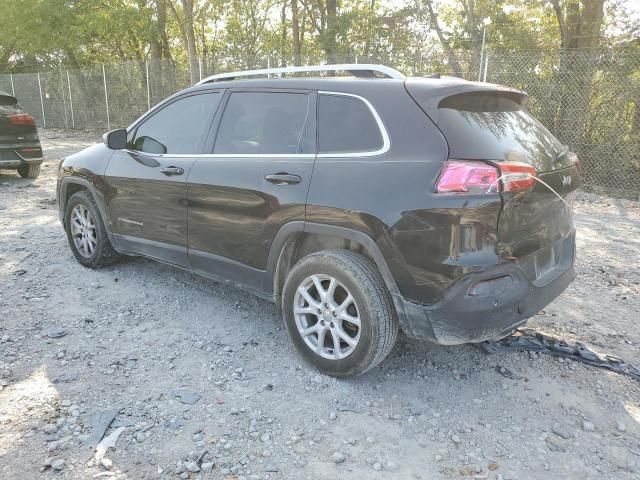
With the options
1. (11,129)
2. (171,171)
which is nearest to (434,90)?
(171,171)

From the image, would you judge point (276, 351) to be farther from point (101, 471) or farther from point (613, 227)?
point (613, 227)

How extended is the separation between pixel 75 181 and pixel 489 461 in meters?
A: 4.37

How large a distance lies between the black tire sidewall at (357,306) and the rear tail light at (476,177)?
0.75 metres

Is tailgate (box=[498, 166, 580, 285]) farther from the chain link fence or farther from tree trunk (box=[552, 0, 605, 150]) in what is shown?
tree trunk (box=[552, 0, 605, 150])

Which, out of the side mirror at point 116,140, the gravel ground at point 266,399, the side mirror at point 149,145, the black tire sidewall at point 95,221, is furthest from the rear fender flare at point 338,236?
the black tire sidewall at point 95,221

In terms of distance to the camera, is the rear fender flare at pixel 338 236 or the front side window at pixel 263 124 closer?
the rear fender flare at pixel 338 236

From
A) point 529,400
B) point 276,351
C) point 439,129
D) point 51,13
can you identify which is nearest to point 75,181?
point 276,351

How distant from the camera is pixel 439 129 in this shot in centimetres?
284

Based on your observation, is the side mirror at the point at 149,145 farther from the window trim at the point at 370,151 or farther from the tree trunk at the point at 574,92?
the tree trunk at the point at 574,92

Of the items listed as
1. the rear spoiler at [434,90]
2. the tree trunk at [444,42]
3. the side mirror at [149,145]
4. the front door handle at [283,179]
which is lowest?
the front door handle at [283,179]

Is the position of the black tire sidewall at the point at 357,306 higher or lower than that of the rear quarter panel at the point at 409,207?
lower

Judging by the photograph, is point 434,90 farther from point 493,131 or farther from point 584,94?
point 584,94

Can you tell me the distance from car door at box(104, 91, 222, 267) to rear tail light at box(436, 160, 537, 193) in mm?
2058

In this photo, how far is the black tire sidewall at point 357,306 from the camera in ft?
9.84
